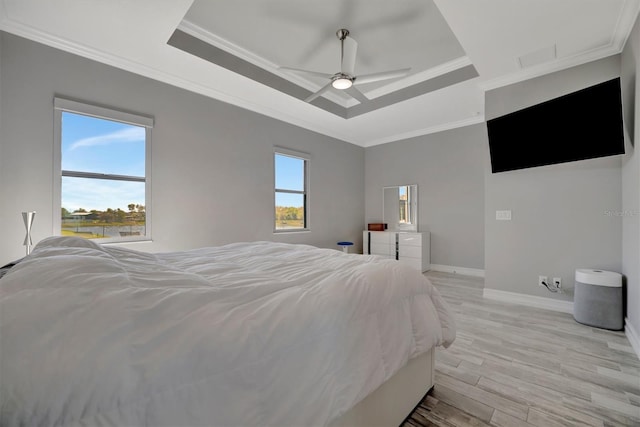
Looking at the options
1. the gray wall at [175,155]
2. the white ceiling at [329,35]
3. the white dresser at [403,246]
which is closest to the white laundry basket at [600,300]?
the white ceiling at [329,35]

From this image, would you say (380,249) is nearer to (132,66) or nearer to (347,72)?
(347,72)

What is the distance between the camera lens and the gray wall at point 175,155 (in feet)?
7.75

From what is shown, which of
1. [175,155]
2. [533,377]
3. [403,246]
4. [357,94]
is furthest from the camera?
[403,246]

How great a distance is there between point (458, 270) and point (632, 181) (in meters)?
2.89

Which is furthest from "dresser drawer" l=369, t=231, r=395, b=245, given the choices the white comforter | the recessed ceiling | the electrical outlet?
the white comforter

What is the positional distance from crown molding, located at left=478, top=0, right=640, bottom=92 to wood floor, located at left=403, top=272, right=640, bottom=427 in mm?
2691

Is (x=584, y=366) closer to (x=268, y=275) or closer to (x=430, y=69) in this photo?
(x=268, y=275)

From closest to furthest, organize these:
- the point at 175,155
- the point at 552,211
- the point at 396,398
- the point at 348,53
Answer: the point at 396,398
the point at 348,53
the point at 552,211
the point at 175,155

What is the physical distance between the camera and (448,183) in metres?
4.97

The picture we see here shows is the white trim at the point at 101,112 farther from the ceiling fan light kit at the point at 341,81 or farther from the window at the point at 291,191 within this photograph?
the ceiling fan light kit at the point at 341,81

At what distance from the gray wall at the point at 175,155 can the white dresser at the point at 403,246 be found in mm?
703

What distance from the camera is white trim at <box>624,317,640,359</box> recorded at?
6.78 ft

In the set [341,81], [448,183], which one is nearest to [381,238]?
[448,183]

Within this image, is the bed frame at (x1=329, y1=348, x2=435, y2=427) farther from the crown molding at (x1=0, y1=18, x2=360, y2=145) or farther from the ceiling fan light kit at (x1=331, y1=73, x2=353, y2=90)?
the crown molding at (x1=0, y1=18, x2=360, y2=145)
